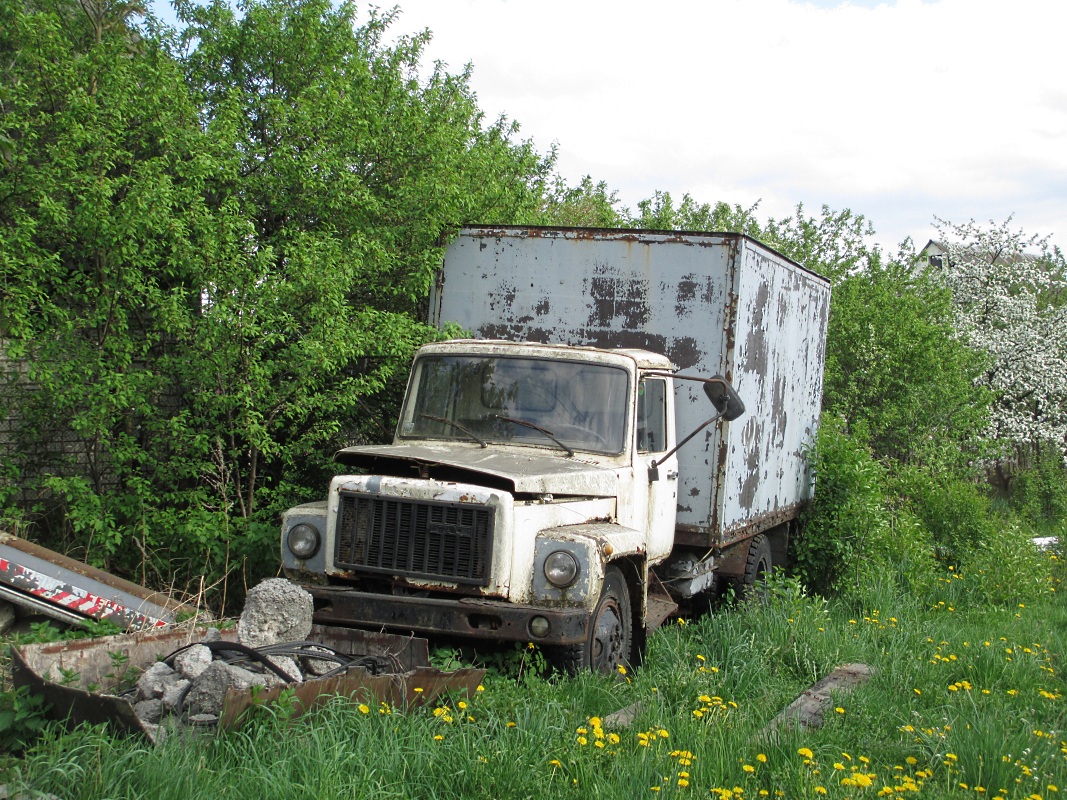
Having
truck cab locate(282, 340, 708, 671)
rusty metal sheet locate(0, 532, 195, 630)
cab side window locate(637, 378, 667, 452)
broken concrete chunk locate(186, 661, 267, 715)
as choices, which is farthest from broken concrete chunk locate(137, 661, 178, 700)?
cab side window locate(637, 378, 667, 452)

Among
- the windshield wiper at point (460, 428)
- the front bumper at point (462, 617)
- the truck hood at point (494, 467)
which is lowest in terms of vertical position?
the front bumper at point (462, 617)

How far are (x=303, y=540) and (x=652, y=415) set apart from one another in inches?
99.2

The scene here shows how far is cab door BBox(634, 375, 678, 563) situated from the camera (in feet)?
22.1

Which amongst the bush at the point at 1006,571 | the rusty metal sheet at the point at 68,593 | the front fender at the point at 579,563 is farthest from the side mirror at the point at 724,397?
the bush at the point at 1006,571

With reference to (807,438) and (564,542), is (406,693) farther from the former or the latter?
(807,438)

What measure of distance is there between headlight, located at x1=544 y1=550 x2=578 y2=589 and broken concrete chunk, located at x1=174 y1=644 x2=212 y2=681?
1.76m

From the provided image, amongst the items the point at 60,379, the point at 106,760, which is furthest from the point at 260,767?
the point at 60,379

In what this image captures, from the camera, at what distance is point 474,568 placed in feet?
17.7

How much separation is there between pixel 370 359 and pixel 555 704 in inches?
157

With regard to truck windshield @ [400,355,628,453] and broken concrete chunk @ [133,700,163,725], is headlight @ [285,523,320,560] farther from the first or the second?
broken concrete chunk @ [133,700,163,725]

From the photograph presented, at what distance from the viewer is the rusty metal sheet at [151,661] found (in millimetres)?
4227

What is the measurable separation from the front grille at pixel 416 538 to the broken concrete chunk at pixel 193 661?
3.28 ft

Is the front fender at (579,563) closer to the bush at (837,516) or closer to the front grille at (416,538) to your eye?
the front grille at (416,538)

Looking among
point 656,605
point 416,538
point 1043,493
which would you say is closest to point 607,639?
point 656,605
